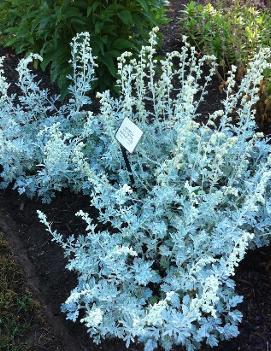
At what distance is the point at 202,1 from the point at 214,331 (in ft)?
16.5

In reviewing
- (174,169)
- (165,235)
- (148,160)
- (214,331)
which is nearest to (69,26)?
(148,160)

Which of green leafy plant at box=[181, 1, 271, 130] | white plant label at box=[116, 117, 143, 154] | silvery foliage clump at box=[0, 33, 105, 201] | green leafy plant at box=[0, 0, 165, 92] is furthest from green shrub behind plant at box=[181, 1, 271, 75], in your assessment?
white plant label at box=[116, 117, 143, 154]

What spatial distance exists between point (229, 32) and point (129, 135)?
2.67 m

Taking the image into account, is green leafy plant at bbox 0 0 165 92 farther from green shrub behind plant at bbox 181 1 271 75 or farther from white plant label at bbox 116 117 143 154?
white plant label at bbox 116 117 143 154

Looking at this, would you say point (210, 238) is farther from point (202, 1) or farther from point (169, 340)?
point (202, 1)

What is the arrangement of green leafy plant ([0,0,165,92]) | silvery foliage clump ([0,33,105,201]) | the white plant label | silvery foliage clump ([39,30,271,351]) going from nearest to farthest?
silvery foliage clump ([39,30,271,351]), the white plant label, silvery foliage clump ([0,33,105,201]), green leafy plant ([0,0,165,92])

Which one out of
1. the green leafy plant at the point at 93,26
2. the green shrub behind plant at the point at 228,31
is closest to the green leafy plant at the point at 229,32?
the green shrub behind plant at the point at 228,31

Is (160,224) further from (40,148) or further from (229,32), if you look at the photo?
(229,32)

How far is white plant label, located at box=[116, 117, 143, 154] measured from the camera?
271 cm

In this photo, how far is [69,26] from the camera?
4.21 metres

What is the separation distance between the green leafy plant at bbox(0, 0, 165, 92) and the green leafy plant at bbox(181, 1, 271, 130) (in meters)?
0.66

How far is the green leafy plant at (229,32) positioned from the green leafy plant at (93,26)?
2.15 feet

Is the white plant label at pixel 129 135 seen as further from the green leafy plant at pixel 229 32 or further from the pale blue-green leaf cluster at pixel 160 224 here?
the green leafy plant at pixel 229 32

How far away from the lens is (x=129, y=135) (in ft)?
9.04
